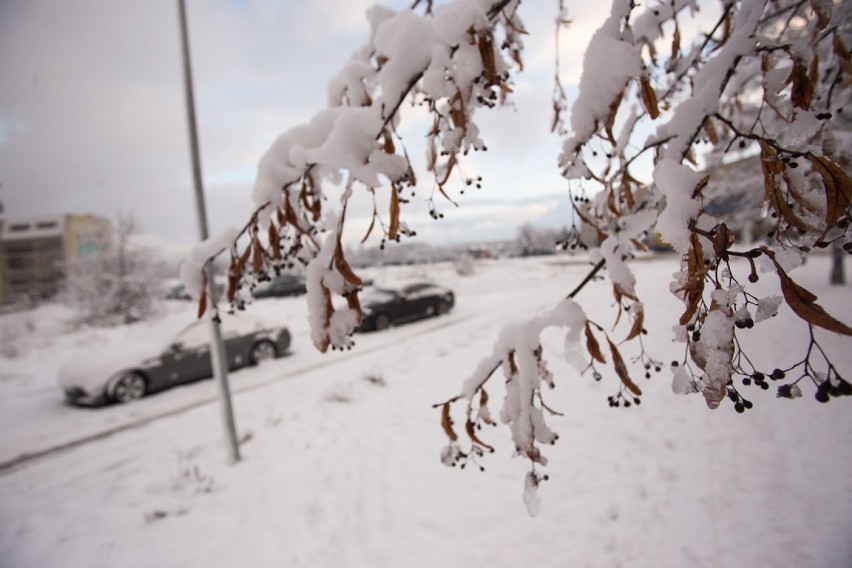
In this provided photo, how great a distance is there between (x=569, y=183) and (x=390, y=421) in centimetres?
498

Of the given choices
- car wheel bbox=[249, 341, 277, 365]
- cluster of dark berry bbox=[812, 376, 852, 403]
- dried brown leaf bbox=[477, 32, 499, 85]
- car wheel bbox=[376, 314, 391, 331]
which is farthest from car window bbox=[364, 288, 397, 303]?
cluster of dark berry bbox=[812, 376, 852, 403]

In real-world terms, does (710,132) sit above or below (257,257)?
above

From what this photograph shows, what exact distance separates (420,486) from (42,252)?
23843 millimetres

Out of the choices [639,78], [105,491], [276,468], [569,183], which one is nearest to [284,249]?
[569,183]

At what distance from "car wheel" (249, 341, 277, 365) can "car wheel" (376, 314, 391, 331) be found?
3479 millimetres

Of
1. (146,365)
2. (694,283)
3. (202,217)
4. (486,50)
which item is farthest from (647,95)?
(146,365)

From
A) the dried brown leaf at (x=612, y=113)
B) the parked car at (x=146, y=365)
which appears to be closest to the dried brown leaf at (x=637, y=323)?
the dried brown leaf at (x=612, y=113)

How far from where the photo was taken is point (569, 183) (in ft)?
5.59

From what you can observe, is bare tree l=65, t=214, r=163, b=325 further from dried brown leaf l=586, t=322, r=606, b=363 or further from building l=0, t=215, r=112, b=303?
dried brown leaf l=586, t=322, r=606, b=363

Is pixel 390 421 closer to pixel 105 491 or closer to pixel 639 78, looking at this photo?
pixel 105 491

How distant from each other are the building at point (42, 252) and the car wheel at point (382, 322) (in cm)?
1487

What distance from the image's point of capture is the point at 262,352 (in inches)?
387

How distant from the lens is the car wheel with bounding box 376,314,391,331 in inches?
493

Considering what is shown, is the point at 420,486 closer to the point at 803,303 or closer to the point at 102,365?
the point at 803,303
